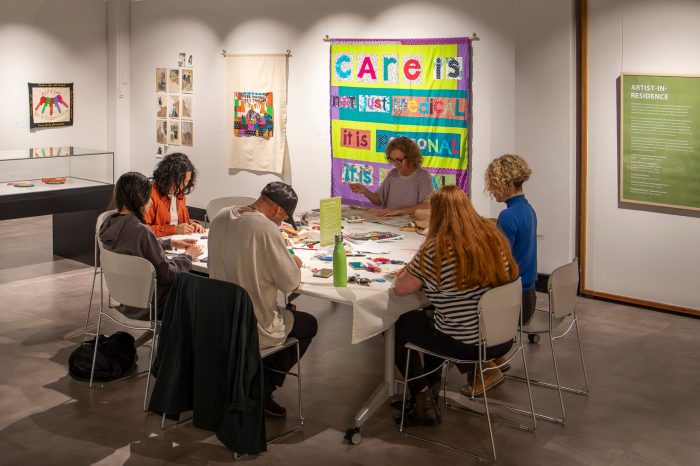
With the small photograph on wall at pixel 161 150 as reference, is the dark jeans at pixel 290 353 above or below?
below

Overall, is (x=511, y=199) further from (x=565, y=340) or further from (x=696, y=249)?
(x=696, y=249)

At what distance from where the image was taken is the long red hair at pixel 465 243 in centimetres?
387

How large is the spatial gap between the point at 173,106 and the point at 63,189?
3161 millimetres

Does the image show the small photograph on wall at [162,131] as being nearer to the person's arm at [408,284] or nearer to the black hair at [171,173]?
the black hair at [171,173]

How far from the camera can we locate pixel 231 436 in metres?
3.85

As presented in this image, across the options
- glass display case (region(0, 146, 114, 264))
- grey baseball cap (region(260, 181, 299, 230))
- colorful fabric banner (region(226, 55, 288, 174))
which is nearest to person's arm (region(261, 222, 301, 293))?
grey baseball cap (region(260, 181, 299, 230))

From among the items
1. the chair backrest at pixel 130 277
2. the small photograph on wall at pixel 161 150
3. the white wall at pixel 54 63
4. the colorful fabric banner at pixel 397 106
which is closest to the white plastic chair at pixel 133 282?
the chair backrest at pixel 130 277

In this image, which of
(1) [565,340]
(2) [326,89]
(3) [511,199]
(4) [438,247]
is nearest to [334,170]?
(2) [326,89]

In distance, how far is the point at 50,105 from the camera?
10023 millimetres

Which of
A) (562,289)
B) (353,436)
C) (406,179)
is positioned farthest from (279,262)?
(406,179)

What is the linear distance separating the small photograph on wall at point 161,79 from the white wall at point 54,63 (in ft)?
2.66

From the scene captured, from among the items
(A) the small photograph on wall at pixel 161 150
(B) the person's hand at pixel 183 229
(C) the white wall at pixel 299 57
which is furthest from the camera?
(A) the small photograph on wall at pixel 161 150

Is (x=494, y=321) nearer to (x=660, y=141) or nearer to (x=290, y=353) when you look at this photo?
(x=290, y=353)

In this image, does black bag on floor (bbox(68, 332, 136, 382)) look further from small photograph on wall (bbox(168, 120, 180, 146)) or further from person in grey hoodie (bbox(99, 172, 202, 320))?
small photograph on wall (bbox(168, 120, 180, 146))
